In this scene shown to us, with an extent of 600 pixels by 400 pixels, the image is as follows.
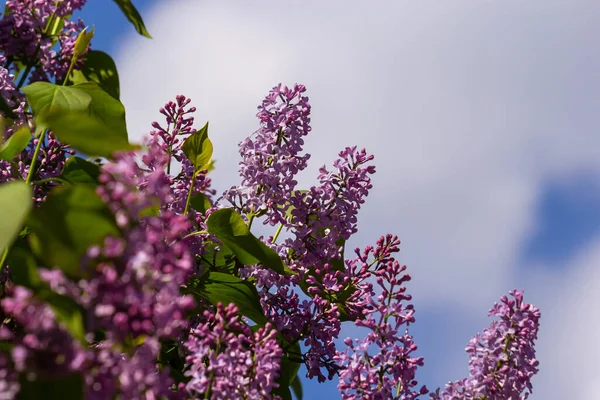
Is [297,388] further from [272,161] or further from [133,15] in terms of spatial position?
[133,15]

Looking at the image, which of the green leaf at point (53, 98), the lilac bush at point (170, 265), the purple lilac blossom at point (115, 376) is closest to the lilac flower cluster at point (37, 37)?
the lilac bush at point (170, 265)

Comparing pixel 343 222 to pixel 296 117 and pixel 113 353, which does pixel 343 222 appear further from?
pixel 113 353

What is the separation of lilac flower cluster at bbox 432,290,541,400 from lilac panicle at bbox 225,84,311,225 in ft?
2.36

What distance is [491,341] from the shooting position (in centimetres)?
189

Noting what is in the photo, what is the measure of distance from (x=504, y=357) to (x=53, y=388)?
4.31 ft

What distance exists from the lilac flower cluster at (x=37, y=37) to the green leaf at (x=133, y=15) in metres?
0.15

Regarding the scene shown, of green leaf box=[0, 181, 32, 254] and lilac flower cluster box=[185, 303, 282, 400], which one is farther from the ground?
lilac flower cluster box=[185, 303, 282, 400]

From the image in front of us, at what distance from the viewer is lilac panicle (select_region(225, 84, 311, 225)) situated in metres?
2.30

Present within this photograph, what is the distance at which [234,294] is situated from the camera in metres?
2.10

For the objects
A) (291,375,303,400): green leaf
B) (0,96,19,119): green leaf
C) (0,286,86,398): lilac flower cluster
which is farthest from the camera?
(291,375,303,400): green leaf

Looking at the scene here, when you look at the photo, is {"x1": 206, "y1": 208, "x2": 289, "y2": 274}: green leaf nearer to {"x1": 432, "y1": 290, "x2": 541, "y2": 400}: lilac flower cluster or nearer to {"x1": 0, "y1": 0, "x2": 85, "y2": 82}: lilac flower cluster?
{"x1": 432, "y1": 290, "x2": 541, "y2": 400}: lilac flower cluster

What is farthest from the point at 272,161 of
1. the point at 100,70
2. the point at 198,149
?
the point at 100,70

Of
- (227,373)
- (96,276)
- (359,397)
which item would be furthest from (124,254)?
(359,397)

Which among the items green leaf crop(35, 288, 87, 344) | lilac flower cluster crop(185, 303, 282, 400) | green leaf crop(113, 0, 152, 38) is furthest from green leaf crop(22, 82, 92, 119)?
green leaf crop(35, 288, 87, 344)
